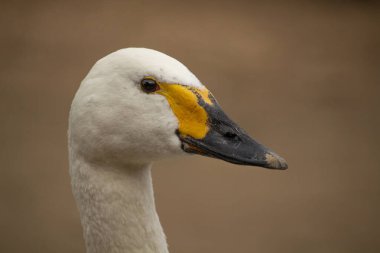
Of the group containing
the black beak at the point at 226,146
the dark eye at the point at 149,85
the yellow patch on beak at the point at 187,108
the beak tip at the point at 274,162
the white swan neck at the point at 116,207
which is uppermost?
the dark eye at the point at 149,85

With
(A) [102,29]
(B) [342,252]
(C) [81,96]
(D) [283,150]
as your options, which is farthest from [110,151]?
(A) [102,29]

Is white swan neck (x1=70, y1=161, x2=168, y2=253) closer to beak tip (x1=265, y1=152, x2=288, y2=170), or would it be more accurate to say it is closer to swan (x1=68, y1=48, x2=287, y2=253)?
swan (x1=68, y1=48, x2=287, y2=253)

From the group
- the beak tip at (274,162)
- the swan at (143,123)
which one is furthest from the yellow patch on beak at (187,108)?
the beak tip at (274,162)

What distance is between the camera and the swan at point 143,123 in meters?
1.61

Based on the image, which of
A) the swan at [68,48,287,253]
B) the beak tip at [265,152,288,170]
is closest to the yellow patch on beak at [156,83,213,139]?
the swan at [68,48,287,253]

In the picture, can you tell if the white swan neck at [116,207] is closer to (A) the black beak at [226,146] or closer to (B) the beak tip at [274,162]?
(A) the black beak at [226,146]

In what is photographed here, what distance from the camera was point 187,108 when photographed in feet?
5.30

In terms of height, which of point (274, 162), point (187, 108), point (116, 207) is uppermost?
point (187, 108)

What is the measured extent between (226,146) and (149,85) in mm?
234

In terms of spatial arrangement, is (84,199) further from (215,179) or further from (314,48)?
(314,48)

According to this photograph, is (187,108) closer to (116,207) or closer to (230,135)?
(230,135)

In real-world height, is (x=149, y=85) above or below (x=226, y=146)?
above

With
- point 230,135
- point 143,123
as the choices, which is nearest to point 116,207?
point 143,123

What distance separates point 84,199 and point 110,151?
0.15m
